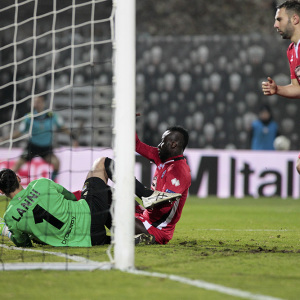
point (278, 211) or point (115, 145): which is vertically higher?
point (115, 145)

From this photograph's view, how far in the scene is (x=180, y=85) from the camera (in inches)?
726

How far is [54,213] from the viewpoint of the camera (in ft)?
17.1

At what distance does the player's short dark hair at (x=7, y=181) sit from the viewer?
540cm

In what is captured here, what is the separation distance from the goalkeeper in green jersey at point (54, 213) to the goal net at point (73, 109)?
0.12m

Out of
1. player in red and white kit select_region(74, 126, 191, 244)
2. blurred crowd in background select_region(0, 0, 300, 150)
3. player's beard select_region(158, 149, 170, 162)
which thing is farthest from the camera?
blurred crowd in background select_region(0, 0, 300, 150)

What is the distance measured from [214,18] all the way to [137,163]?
35.2ft

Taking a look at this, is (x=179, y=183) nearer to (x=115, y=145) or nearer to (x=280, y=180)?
(x=115, y=145)

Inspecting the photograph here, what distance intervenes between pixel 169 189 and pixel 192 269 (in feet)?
Result: 5.12

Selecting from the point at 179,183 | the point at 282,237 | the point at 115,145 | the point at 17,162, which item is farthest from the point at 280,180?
the point at 115,145

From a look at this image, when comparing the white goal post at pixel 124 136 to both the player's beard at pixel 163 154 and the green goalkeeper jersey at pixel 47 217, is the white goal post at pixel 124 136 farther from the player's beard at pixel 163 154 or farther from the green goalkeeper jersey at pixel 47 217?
the player's beard at pixel 163 154

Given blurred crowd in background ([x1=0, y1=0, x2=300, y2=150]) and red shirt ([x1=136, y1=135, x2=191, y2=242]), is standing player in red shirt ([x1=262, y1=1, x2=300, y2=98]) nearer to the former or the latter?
red shirt ([x1=136, y1=135, x2=191, y2=242])

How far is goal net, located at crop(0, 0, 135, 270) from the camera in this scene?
4195 millimetres

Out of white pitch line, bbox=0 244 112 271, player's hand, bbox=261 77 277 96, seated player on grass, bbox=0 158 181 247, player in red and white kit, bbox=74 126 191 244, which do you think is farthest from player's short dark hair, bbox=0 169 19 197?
player's hand, bbox=261 77 277 96

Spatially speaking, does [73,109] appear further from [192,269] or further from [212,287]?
[212,287]
